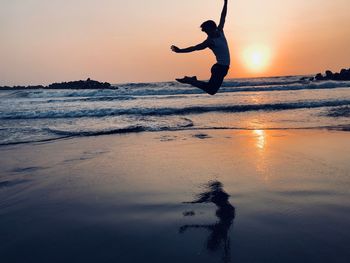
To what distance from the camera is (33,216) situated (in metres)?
4.51

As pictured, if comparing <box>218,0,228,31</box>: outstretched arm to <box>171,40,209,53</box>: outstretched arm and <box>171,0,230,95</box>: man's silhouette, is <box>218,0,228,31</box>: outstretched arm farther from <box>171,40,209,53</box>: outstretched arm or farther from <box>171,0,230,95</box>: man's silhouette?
<box>171,40,209,53</box>: outstretched arm

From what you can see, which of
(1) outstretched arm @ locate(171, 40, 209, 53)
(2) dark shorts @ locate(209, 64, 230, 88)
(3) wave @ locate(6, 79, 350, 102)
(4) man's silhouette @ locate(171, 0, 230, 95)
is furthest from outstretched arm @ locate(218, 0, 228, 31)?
(3) wave @ locate(6, 79, 350, 102)

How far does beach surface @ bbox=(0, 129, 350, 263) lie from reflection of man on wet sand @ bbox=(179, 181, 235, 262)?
0.04 feet

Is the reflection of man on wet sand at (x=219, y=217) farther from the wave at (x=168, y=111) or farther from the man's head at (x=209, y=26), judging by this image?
the wave at (x=168, y=111)

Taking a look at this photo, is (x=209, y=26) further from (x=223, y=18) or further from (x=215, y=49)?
(x=215, y=49)

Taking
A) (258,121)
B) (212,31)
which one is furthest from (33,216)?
(258,121)

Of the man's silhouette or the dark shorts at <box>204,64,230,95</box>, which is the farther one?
the dark shorts at <box>204,64,230,95</box>

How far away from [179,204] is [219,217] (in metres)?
0.67

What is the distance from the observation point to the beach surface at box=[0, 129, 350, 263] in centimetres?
346

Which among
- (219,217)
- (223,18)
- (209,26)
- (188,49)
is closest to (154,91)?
(223,18)

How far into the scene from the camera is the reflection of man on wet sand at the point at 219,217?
3.57 m

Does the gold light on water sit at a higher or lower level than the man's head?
lower

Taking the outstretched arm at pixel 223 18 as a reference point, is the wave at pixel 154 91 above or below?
below

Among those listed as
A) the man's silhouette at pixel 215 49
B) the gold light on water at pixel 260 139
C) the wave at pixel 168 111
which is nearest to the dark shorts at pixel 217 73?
the man's silhouette at pixel 215 49
